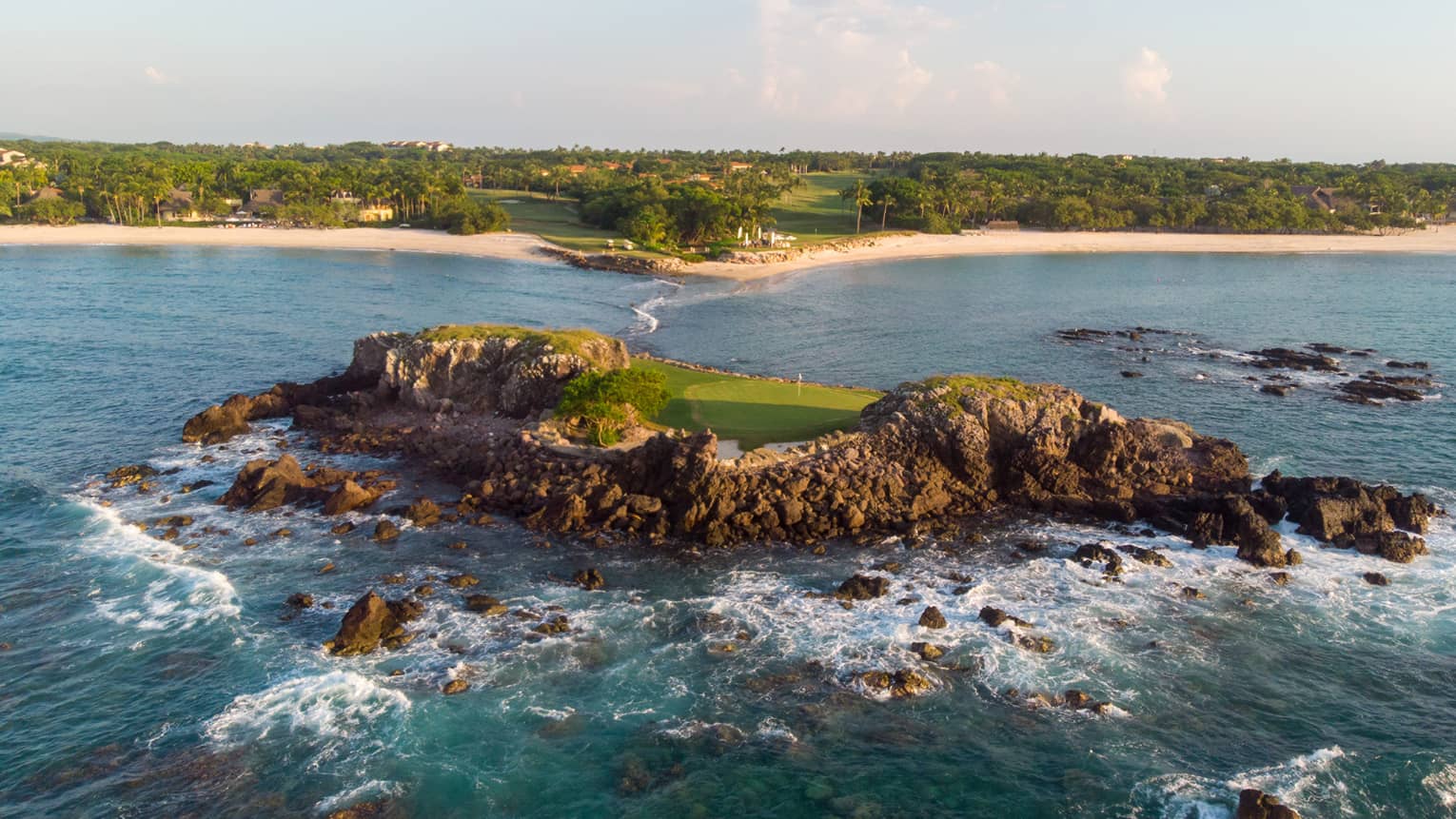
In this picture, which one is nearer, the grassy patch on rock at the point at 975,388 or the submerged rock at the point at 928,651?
the submerged rock at the point at 928,651

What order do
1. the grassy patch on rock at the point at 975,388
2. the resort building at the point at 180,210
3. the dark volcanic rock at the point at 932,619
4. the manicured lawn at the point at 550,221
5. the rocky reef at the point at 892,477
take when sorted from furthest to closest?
the resort building at the point at 180,210, the manicured lawn at the point at 550,221, the grassy patch on rock at the point at 975,388, the rocky reef at the point at 892,477, the dark volcanic rock at the point at 932,619

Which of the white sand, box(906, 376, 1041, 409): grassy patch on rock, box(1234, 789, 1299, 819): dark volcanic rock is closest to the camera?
box(1234, 789, 1299, 819): dark volcanic rock

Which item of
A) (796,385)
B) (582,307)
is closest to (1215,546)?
(796,385)

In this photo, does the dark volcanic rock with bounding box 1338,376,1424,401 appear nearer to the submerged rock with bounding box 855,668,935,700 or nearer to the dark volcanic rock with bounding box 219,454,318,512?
the submerged rock with bounding box 855,668,935,700

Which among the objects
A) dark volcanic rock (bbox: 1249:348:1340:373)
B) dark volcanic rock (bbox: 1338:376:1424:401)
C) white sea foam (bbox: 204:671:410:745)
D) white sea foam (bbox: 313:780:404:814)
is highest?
dark volcanic rock (bbox: 1249:348:1340:373)

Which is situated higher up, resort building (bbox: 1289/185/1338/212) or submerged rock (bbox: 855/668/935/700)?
resort building (bbox: 1289/185/1338/212)

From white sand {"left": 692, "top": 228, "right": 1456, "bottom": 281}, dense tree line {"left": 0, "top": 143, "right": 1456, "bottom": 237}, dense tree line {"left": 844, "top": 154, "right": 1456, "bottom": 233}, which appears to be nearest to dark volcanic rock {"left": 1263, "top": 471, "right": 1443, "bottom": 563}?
white sand {"left": 692, "top": 228, "right": 1456, "bottom": 281}

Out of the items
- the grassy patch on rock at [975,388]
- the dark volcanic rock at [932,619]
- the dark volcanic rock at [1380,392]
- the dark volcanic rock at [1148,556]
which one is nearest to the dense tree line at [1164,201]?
the dark volcanic rock at [1380,392]

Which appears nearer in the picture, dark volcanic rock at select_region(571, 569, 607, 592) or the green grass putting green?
dark volcanic rock at select_region(571, 569, 607, 592)

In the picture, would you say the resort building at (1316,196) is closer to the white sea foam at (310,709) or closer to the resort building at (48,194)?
the white sea foam at (310,709)
